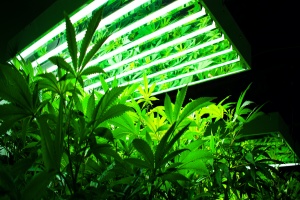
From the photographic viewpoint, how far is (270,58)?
1.79 meters

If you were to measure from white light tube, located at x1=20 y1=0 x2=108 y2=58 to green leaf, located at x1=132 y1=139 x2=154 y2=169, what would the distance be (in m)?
0.44

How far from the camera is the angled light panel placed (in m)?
0.88

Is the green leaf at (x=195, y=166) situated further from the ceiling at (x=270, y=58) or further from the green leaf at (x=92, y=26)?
the ceiling at (x=270, y=58)

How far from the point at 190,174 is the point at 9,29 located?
0.83m

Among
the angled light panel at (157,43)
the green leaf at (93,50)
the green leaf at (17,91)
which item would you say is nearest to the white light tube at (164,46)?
the angled light panel at (157,43)

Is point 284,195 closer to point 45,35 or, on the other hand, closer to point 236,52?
point 236,52

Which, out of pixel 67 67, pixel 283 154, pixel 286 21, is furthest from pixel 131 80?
pixel 283 154

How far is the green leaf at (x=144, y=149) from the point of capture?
0.60 m

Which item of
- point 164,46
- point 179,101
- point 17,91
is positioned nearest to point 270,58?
point 164,46

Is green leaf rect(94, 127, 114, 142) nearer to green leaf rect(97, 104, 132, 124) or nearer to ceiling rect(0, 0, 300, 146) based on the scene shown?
green leaf rect(97, 104, 132, 124)

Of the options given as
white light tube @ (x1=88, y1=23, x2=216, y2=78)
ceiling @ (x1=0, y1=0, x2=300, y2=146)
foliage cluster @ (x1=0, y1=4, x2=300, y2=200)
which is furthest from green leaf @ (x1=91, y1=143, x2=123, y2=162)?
ceiling @ (x1=0, y1=0, x2=300, y2=146)

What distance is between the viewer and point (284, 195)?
1.38 meters

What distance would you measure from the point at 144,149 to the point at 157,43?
570 millimetres

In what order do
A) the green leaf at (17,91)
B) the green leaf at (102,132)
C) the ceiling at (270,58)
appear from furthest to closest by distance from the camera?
the ceiling at (270,58), the green leaf at (102,132), the green leaf at (17,91)
